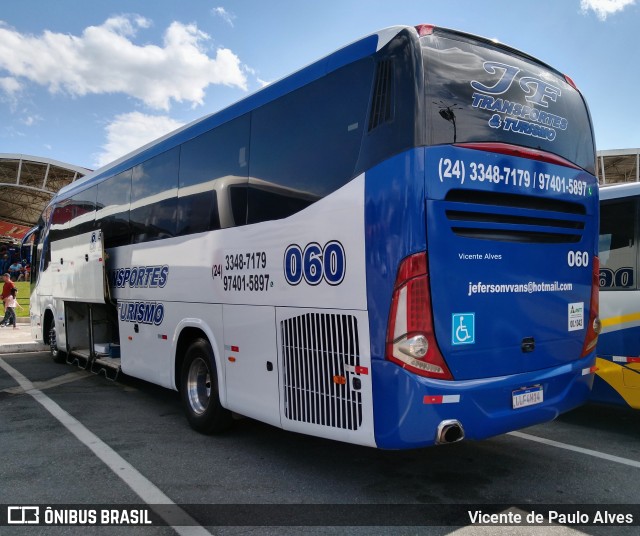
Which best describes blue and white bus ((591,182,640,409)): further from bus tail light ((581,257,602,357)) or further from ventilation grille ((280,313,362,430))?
ventilation grille ((280,313,362,430))

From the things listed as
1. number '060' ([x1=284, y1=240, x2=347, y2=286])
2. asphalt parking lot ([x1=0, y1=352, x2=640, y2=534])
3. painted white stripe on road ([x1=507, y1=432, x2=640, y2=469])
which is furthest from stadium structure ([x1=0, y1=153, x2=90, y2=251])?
painted white stripe on road ([x1=507, y1=432, x2=640, y2=469])

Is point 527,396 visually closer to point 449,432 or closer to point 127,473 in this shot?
point 449,432

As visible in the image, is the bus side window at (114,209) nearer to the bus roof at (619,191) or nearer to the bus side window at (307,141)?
the bus side window at (307,141)

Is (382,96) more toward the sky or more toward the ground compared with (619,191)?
more toward the sky

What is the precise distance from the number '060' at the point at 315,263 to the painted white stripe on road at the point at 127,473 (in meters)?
1.95

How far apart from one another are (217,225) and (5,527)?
3.13 metres

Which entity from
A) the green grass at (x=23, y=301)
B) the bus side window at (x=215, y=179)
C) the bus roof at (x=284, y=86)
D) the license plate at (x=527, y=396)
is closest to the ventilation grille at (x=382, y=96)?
the bus roof at (x=284, y=86)

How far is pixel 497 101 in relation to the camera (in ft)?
13.5

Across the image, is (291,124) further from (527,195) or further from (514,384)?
(514,384)

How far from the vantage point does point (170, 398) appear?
7.79 metres

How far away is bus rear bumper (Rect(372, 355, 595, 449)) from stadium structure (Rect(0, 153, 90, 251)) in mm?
30550

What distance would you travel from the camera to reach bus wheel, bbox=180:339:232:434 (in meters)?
5.71

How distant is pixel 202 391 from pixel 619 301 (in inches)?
187

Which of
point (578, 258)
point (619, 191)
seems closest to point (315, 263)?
point (578, 258)
